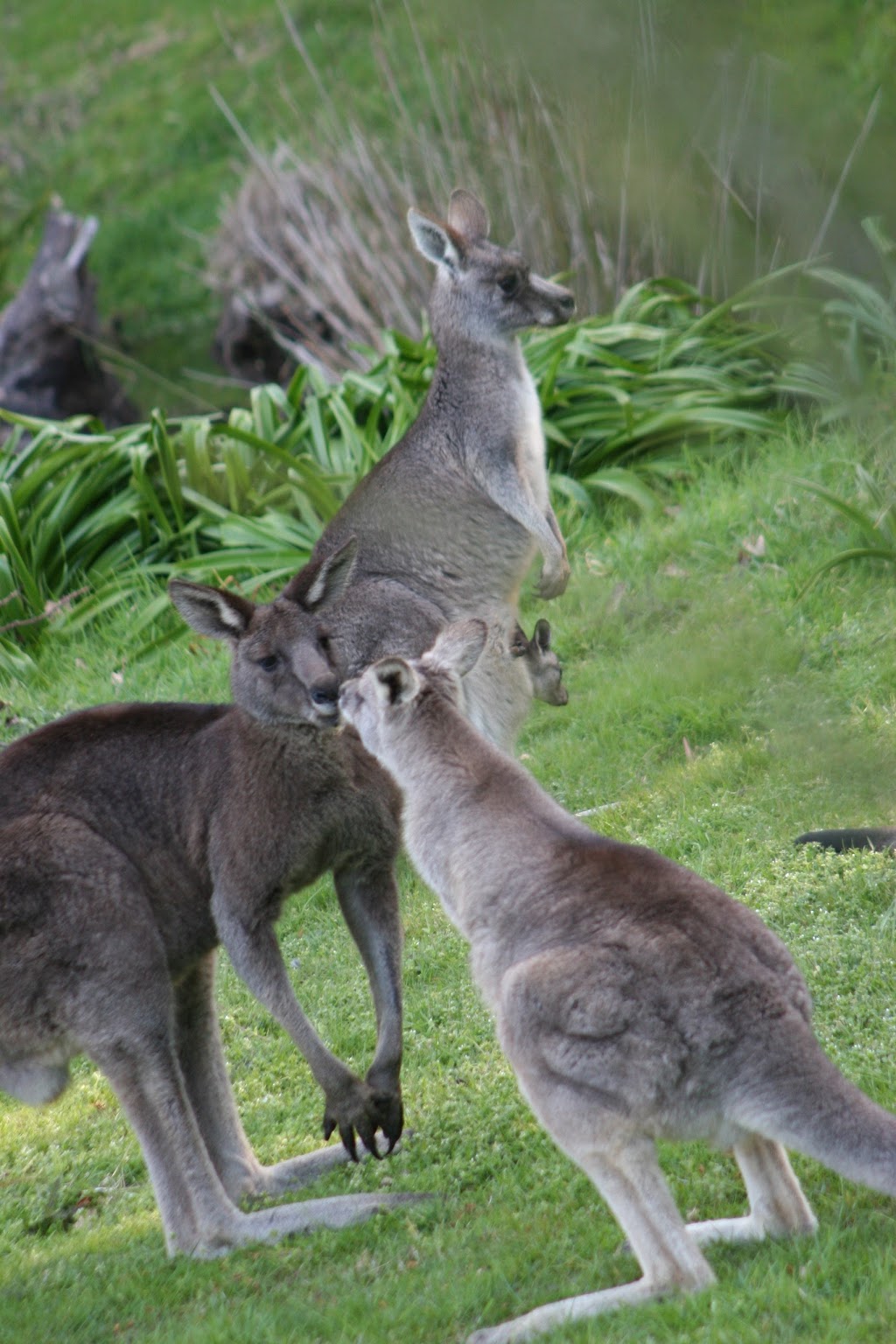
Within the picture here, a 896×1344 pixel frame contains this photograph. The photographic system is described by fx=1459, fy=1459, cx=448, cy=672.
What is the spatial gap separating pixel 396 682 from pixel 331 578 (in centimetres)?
75

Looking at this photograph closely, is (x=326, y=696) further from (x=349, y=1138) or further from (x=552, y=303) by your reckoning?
(x=552, y=303)

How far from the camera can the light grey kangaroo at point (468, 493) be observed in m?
5.32

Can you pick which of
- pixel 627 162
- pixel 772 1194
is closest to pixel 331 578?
pixel 772 1194

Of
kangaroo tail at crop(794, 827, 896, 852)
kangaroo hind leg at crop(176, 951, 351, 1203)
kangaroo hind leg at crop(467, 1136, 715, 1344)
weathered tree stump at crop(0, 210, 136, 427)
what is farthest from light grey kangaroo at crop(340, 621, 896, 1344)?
weathered tree stump at crop(0, 210, 136, 427)

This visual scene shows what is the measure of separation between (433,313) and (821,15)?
4.99 m

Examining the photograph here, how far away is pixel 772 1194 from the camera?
3.02m

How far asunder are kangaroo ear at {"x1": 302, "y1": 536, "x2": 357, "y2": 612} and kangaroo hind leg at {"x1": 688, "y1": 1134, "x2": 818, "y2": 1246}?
2032 millimetres

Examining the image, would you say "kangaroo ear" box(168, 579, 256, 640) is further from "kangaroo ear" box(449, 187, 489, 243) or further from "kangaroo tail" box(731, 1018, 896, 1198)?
"kangaroo tail" box(731, 1018, 896, 1198)

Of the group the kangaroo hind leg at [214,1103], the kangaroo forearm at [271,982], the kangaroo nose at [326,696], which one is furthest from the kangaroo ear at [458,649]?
the kangaroo hind leg at [214,1103]

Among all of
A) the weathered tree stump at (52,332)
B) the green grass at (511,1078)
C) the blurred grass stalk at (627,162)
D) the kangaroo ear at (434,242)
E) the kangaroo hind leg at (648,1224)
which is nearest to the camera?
the blurred grass stalk at (627,162)

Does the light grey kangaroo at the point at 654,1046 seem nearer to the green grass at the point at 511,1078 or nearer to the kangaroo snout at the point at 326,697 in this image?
the green grass at the point at 511,1078

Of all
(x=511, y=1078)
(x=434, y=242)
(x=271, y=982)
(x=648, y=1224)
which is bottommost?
(x=511, y=1078)

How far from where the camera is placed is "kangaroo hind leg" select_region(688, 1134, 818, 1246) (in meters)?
3.02

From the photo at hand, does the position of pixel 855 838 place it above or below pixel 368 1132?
below
